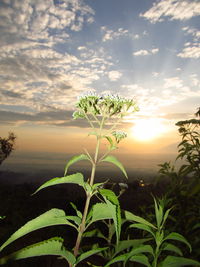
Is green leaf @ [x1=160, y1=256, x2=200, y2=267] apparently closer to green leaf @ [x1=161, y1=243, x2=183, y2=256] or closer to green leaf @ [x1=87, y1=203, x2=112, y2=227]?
green leaf @ [x1=161, y1=243, x2=183, y2=256]

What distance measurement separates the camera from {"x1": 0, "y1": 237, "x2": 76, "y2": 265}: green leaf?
133 centimetres

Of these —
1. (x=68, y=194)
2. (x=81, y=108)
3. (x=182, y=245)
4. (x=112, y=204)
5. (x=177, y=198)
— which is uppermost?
(x=81, y=108)

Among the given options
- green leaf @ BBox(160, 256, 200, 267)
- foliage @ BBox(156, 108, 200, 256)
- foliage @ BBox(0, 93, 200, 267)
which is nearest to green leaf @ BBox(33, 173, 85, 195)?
foliage @ BBox(0, 93, 200, 267)

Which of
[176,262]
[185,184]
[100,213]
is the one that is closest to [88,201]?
[100,213]

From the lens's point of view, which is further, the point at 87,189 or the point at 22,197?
the point at 22,197

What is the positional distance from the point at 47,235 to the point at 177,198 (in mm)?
6194

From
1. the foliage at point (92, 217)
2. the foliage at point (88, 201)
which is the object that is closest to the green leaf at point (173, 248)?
the foliage at point (92, 217)

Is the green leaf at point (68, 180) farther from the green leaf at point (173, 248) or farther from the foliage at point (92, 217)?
the green leaf at point (173, 248)

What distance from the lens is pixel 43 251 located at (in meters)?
1.40

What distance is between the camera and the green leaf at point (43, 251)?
133cm

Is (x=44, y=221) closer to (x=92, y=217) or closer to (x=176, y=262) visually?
(x=92, y=217)

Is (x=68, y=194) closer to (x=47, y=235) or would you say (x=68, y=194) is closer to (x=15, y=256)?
(x=47, y=235)

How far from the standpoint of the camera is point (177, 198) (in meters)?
6.10

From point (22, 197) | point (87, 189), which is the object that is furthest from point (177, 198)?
point (22, 197)
